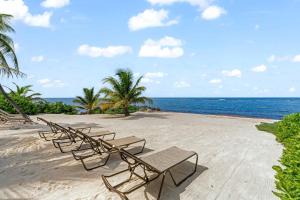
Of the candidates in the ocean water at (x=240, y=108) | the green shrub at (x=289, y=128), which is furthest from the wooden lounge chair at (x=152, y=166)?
the ocean water at (x=240, y=108)

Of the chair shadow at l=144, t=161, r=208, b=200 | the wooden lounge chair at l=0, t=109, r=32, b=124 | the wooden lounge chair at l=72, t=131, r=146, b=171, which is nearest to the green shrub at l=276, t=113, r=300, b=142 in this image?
the chair shadow at l=144, t=161, r=208, b=200

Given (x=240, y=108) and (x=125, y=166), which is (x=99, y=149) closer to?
(x=125, y=166)

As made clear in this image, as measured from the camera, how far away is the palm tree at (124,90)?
1631 centimetres

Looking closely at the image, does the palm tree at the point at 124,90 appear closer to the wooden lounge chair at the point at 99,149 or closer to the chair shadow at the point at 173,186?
the wooden lounge chair at the point at 99,149

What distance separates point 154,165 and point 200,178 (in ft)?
4.33

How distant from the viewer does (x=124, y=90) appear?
16422 millimetres

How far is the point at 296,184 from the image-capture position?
2770mm

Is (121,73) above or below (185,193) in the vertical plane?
above

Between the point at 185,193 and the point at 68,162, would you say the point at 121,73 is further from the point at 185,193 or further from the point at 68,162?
the point at 185,193

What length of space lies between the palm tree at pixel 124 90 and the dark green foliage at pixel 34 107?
242 inches

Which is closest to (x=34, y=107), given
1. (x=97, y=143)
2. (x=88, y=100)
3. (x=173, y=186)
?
(x=88, y=100)

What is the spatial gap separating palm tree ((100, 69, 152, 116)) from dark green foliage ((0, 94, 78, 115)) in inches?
242

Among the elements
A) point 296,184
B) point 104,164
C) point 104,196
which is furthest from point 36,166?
point 296,184

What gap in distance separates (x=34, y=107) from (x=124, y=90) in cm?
853
